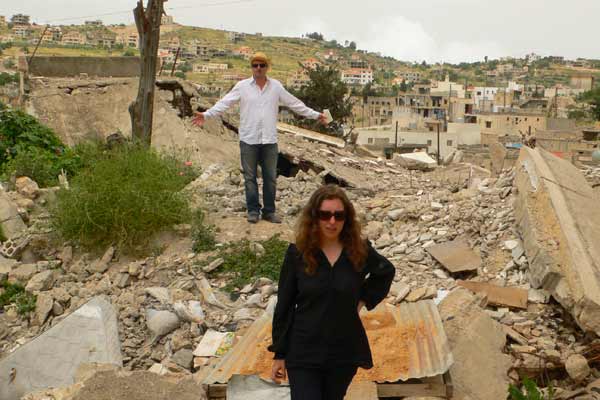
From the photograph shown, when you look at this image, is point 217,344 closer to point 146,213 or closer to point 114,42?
point 146,213

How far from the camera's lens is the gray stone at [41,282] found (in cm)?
525

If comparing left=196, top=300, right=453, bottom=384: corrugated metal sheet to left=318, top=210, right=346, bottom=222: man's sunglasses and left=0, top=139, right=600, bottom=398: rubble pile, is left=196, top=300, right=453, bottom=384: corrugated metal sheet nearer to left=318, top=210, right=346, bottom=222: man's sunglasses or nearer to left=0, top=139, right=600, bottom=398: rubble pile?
left=0, top=139, right=600, bottom=398: rubble pile

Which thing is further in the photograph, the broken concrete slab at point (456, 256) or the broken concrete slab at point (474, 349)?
the broken concrete slab at point (456, 256)

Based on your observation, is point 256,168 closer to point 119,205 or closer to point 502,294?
point 119,205

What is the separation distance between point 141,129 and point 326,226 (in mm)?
6245

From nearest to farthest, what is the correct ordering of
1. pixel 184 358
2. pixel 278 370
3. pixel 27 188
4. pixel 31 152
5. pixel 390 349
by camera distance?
1. pixel 278 370
2. pixel 390 349
3. pixel 184 358
4. pixel 27 188
5. pixel 31 152

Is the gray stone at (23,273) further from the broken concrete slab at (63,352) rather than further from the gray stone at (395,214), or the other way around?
the gray stone at (395,214)

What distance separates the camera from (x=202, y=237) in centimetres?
561

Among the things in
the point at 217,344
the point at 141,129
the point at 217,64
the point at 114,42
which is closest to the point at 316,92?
the point at 141,129

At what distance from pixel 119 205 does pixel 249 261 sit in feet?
4.09

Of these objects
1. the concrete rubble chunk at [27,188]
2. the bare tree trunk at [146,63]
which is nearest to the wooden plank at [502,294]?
the concrete rubble chunk at [27,188]

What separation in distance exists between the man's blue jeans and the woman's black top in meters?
3.21

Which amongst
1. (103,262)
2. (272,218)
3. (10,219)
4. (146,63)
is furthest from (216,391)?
(146,63)

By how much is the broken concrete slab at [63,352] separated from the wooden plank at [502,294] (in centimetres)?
244
